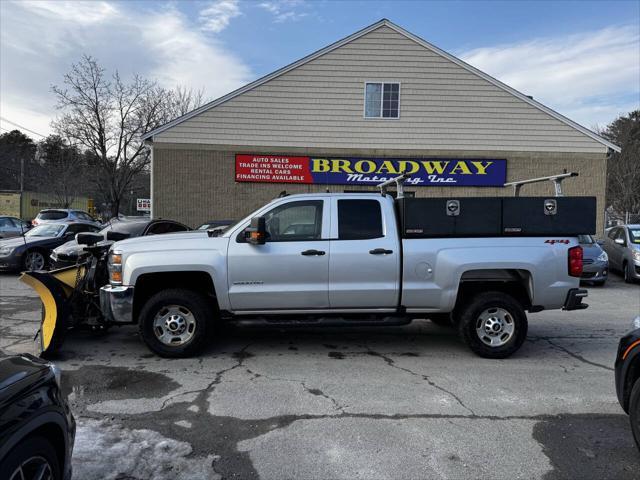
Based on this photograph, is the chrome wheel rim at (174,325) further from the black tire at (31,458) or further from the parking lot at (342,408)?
the black tire at (31,458)

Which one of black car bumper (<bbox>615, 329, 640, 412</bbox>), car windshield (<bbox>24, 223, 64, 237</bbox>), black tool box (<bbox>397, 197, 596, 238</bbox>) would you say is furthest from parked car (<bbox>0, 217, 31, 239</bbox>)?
black car bumper (<bbox>615, 329, 640, 412</bbox>)

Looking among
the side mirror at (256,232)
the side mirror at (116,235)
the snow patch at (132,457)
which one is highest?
the side mirror at (256,232)

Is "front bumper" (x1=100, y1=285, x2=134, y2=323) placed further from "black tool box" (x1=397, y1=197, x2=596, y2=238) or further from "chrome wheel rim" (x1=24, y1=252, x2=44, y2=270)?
"chrome wheel rim" (x1=24, y1=252, x2=44, y2=270)

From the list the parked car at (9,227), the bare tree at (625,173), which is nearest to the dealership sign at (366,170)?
the parked car at (9,227)

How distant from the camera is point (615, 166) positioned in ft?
136

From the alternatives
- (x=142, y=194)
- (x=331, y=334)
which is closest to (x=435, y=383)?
(x=331, y=334)

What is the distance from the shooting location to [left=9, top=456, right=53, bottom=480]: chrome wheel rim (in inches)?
86.5

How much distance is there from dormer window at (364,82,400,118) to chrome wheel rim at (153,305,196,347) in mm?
13424

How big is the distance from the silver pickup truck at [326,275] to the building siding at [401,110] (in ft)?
39.4

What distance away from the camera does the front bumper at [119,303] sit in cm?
575

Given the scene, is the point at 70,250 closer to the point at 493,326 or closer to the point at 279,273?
the point at 279,273

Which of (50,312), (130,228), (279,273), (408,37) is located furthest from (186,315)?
(408,37)

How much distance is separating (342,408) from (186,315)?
93.6 inches

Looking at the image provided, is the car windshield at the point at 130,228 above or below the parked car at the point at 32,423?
above
